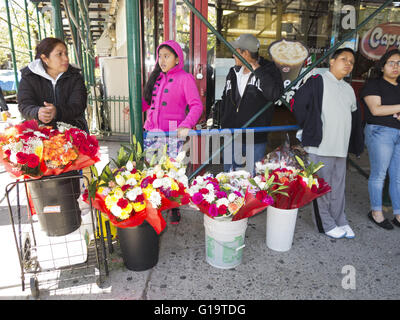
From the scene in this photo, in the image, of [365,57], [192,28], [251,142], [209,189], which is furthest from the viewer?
[365,57]

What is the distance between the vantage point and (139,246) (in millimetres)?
2555

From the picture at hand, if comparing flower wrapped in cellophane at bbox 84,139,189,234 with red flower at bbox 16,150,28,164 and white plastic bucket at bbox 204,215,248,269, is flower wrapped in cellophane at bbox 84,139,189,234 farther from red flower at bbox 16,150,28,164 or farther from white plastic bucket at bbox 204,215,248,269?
red flower at bbox 16,150,28,164

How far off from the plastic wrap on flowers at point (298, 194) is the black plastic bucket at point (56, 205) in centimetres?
179

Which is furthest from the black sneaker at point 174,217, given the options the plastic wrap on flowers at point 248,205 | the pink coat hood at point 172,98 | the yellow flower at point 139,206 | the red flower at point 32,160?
the red flower at point 32,160

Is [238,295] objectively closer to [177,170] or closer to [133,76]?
[177,170]

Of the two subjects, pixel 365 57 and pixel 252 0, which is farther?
pixel 365 57

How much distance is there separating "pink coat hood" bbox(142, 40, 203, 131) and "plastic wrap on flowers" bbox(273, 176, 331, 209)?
1.15 m

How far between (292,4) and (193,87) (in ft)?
10.4

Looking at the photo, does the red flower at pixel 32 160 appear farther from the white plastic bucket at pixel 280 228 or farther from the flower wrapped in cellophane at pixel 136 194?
the white plastic bucket at pixel 280 228

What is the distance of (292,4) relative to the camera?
5.14 m

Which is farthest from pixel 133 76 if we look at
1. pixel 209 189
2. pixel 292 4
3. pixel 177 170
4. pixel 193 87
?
pixel 292 4

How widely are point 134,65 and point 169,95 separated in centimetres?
56

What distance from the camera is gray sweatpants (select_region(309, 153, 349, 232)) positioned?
10.4 ft

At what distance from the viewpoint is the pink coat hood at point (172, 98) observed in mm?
3111
